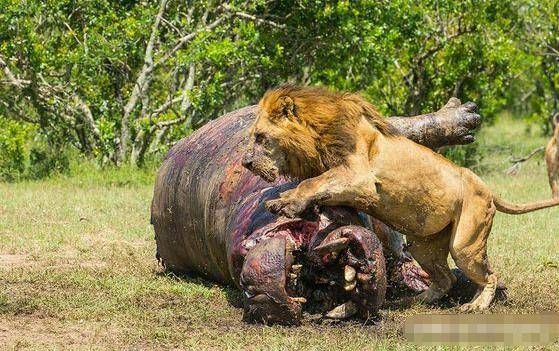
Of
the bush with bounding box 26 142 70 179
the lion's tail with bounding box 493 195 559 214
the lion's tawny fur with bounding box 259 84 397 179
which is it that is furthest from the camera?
the bush with bounding box 26 142 70 179

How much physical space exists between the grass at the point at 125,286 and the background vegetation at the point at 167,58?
1.43m

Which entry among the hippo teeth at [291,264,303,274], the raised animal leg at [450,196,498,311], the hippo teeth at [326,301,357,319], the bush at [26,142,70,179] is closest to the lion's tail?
Result: the raised animal leg at [450,196,498,311]

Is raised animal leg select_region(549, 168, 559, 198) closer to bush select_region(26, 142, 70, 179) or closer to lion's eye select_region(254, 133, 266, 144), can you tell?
lion's eye select_region(254, 133, 266, 144)

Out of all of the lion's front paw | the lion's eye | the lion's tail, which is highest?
the lion's eye

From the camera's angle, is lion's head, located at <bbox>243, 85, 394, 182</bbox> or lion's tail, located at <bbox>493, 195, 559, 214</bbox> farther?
lion's tail, located at <bbox>493, 195, 559, 214</bbox>

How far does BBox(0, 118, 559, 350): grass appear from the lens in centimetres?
612

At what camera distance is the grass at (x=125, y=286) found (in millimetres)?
6125

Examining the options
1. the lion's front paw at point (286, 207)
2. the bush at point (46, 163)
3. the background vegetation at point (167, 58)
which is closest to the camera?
the lion's front paw at point (286, 207)

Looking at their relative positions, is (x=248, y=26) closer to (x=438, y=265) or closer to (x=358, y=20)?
(x=358, y=20)

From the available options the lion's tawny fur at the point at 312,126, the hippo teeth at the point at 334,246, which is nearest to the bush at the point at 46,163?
the lion's tawny fur at the point at 312,126

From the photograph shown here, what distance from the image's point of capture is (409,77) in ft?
55.4

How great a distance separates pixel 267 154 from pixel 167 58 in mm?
8098

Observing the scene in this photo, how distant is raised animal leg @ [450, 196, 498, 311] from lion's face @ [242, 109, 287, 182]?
1.14 m

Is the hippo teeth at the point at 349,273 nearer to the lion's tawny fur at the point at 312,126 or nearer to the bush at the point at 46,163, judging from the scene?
the lion's tawny fur at the point at 312,126
